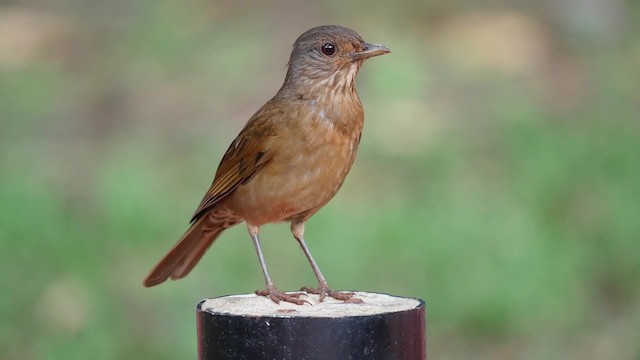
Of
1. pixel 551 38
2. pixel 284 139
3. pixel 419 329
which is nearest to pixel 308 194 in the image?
pixel 284 139

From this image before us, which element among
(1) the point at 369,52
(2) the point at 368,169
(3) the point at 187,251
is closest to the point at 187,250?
(3) the point at 187,251

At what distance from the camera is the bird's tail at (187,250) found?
5.26 metres

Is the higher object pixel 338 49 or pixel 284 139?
pixel 338 49

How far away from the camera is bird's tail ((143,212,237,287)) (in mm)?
5258

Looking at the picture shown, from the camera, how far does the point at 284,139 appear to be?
4.86 m

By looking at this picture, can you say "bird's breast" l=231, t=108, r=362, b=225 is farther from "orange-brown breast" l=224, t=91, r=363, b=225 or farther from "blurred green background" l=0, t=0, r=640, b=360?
"blurred green background" l=0, t=0, r=640, b=360

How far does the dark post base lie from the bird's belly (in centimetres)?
115

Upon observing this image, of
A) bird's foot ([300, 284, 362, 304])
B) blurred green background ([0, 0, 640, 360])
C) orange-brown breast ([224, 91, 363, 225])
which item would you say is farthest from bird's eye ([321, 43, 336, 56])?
blurred green background ([0, 0, 640, 360])

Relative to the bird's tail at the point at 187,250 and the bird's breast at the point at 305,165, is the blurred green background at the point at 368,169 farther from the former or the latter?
the bird's breast at the point at 305,165

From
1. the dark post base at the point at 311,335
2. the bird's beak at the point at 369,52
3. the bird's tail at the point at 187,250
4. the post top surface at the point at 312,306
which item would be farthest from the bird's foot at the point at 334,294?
the bird's beak at the point at 369,52

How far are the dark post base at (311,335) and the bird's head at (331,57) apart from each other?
5.00ft

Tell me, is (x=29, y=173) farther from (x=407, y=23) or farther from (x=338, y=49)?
(x=338, y=49)

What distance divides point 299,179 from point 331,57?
0.57 metres

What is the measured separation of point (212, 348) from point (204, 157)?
6538mm
